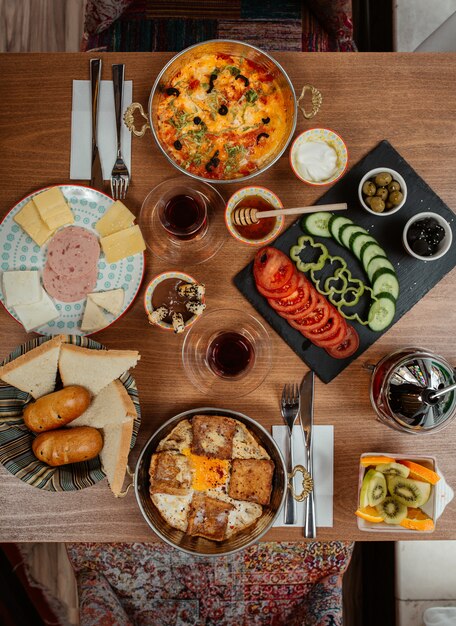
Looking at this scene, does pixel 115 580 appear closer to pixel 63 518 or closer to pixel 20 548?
pixel 63 518

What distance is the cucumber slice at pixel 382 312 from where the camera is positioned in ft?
→ 5.76

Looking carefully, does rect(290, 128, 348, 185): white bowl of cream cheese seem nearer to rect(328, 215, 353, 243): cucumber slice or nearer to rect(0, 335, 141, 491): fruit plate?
rect(328, 215, 353, 243): cucumber slice

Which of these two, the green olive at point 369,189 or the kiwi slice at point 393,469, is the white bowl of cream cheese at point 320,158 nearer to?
the green olive at point 369,189

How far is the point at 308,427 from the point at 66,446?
2.32 ft

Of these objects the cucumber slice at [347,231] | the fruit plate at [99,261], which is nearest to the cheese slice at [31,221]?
the fruit plate at [99,261]

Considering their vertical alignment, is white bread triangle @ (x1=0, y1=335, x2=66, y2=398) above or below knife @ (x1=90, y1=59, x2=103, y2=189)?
below

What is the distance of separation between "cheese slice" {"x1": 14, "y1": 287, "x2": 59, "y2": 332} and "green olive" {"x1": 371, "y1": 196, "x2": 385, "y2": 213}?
1016 mm

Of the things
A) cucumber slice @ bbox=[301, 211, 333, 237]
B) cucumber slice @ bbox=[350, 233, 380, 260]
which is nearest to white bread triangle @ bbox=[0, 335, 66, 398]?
cucumber slice @ bbox=[301, 211, 333, 237]

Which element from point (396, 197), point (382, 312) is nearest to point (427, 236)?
point (396, 197)

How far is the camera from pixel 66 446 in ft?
5.15

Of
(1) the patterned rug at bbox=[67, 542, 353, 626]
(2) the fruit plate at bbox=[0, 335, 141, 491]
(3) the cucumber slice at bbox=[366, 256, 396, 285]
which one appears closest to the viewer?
(2) the fruit plate at bbox=[0, 335, 141, 491]

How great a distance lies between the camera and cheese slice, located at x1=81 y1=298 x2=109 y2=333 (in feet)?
5.69

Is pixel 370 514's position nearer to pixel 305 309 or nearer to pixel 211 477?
pixel 211 477

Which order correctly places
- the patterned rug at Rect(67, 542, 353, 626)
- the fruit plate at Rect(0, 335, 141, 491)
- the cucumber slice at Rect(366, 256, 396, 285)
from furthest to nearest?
1. the patterned rug at Rect(67, 542, 353, 626)
2. the cucumber slice at Rect(366, 256, 396, 285)
3. the fruit plate at Rect(0, 335, 141, 491)
